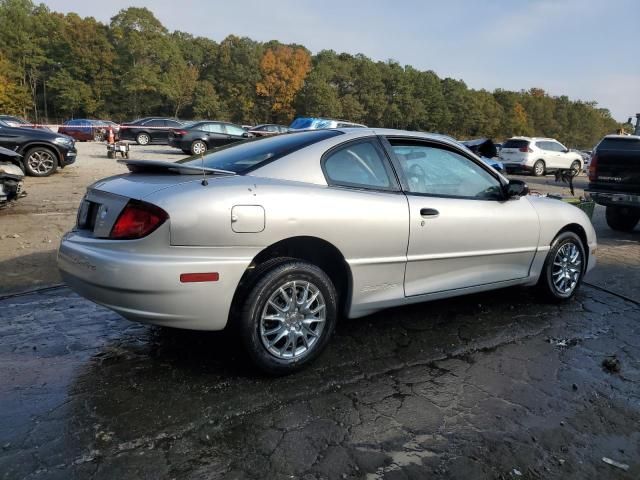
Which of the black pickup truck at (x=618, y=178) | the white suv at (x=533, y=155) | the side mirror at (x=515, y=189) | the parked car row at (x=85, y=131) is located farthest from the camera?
the parked car row at (x=85, y=131)

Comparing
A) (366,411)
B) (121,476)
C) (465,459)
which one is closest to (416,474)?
(465,459)

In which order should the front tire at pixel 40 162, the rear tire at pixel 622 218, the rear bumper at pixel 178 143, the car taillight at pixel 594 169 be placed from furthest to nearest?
1. the rear bumper at pixel 178 143
2. the front tire at pixel 40 162
3. the rear tire at pixel 622 218
4. the car taillight at pixel 594 169

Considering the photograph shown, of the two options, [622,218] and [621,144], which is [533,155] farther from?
[621,144]

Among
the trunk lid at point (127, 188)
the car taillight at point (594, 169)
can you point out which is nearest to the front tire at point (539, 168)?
the car taillight at point (594, 169)

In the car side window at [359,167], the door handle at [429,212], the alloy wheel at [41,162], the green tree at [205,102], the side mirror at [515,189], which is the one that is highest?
the green tree at [205,102]

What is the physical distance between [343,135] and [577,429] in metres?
2.25

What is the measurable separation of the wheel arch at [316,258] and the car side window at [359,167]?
1.38 ft

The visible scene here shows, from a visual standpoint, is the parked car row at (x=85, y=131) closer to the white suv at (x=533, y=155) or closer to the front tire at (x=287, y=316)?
the white suv at (x=533, y=155)

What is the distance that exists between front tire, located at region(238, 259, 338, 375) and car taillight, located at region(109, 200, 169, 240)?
63 cm

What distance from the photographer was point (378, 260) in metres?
3.34

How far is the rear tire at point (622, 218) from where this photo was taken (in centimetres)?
885

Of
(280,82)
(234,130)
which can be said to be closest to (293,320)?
(234,130)

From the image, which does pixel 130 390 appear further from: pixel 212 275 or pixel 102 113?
pixel 102 113

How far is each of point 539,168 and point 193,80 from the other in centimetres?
5341
